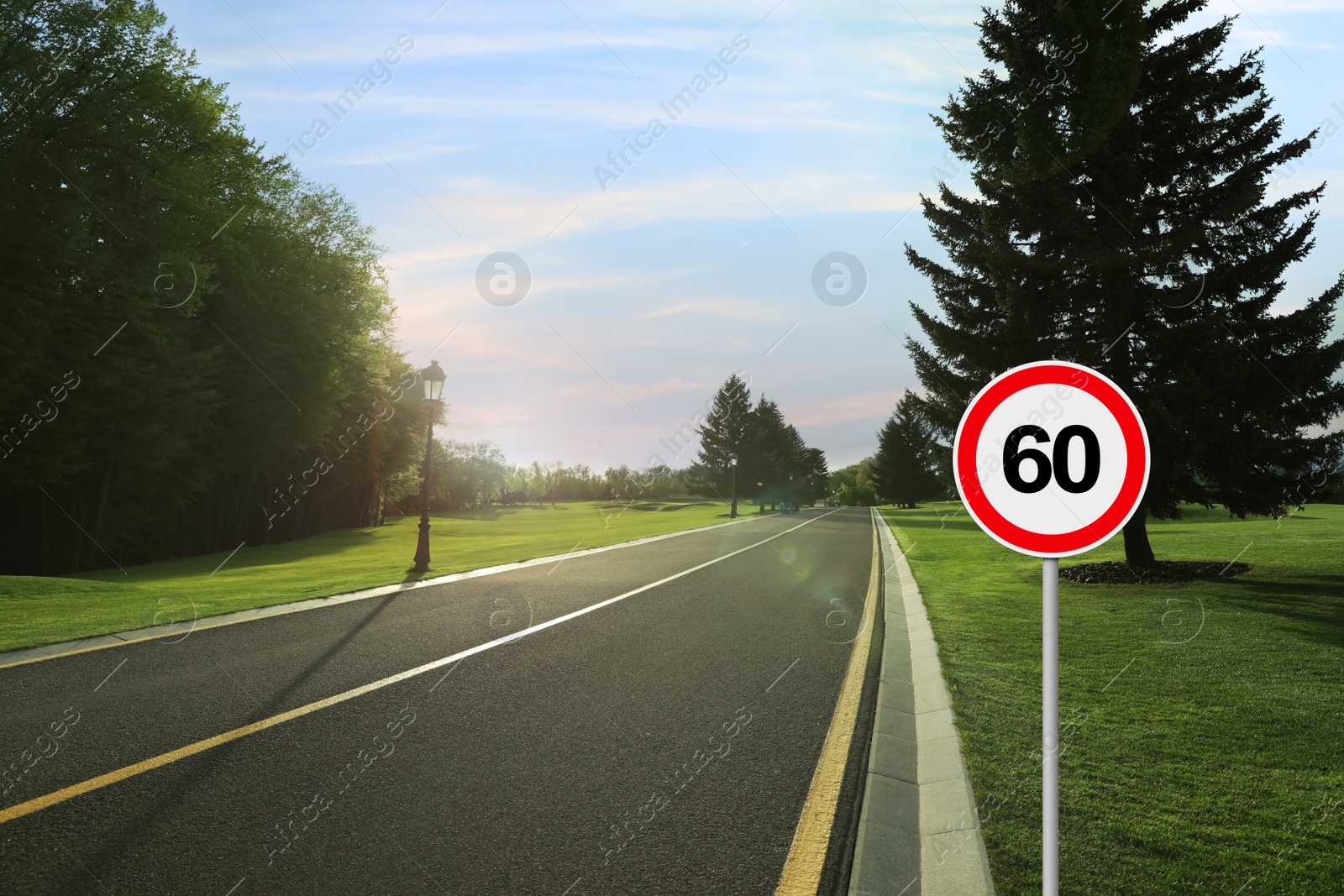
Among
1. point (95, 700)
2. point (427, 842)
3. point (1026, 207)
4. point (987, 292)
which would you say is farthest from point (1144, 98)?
point (95, 700)

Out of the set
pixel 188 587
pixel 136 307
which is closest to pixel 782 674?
pixel 188 587

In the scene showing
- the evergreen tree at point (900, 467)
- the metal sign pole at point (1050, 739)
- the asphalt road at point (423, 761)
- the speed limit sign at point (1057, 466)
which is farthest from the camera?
the evergreen tree at point (900, 467)

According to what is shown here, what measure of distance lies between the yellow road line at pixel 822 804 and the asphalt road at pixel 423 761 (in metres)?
0.07

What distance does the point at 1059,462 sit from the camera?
3.17 m

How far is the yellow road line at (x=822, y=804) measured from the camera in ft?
10.5

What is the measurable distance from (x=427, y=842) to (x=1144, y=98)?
54.9ft

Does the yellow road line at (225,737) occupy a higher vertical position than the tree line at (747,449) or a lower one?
lower

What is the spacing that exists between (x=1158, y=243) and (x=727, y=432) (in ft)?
232

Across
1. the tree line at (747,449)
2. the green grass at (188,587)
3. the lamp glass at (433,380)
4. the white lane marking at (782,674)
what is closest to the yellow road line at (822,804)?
the white lane marking at (782,674)

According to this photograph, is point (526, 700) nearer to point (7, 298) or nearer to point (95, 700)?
point (95, 700)

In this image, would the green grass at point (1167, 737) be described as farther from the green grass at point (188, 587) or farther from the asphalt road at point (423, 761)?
the green grass at point (188, 587)

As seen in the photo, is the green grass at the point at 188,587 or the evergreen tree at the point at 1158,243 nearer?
the green grass at the point at 188,587

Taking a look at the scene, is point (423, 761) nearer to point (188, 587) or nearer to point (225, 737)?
point (225, 737)

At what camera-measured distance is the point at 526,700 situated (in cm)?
568
